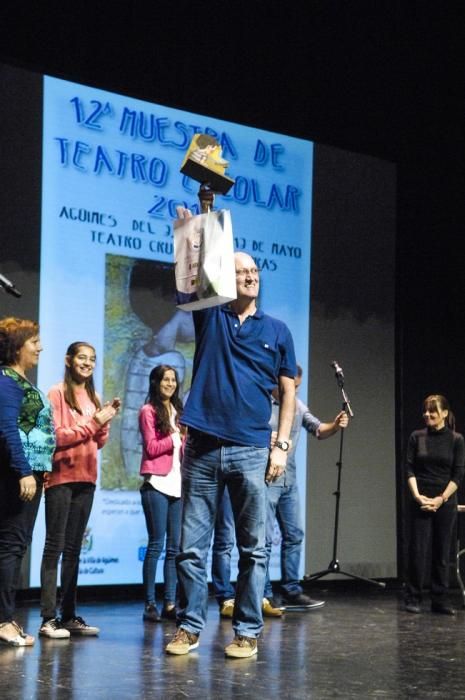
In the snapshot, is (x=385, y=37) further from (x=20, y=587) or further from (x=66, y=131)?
(x=20, y=587)

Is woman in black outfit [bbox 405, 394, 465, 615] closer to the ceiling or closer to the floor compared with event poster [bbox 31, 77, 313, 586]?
closer to the floor

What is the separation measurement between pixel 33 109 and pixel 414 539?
3.17 m

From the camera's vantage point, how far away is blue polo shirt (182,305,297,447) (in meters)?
3.80

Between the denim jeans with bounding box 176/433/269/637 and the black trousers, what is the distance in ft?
7.02

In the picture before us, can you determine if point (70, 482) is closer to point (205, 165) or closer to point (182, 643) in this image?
point (182, 643)

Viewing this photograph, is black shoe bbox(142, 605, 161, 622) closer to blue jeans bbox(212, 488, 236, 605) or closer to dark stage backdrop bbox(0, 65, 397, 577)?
blue jeans bbox(212, 488, 236, 605)

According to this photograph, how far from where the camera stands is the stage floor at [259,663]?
3262mm

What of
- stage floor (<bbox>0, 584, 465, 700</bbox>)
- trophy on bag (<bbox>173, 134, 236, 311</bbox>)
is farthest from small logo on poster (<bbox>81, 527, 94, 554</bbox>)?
trophy on bag (<bbox>173, 134, 236, 311</bbox>)

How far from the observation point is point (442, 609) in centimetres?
566

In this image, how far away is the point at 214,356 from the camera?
386 centimetres

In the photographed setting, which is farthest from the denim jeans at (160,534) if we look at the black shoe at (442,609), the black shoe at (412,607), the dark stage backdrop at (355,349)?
the dark stage backdrop at (355,349)

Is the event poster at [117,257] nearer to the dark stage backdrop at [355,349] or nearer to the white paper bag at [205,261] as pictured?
the dark stage backdrop at [355,349]

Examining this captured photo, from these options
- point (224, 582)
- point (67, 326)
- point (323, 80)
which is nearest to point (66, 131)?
point (67, 326)

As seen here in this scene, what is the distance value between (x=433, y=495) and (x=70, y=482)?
226 centimetres
